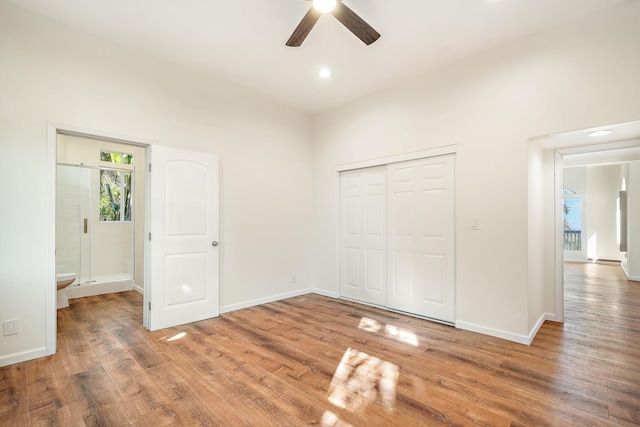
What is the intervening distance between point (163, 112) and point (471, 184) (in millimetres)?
3714

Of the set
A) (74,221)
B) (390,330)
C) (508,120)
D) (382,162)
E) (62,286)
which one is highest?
(508,120)

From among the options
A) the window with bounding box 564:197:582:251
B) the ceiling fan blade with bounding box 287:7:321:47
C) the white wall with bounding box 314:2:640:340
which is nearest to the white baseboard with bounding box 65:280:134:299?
the ceiling fan blade with bounding box 287:7:321:47

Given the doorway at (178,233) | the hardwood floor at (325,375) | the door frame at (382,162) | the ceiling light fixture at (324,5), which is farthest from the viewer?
the door frame at (382,162)

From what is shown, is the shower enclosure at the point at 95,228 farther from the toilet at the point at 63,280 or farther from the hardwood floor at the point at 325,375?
the hardwood floor at the point at 325,375

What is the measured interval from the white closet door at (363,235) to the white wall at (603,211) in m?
8.53

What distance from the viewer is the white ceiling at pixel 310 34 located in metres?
2.65

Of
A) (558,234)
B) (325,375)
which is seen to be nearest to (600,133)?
(558,234)

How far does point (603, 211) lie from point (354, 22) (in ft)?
34.5

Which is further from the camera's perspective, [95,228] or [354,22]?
[95,228]

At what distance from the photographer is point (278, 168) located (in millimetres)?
4762

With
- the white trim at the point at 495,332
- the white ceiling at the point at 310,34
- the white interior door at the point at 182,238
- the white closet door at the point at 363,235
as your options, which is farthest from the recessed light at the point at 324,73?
the white trim at the point at 495,332

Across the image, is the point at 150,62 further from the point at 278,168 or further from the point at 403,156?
the point at 403,156

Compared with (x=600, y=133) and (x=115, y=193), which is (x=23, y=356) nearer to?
(x=115, y=193)

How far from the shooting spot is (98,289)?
5.08 metres
